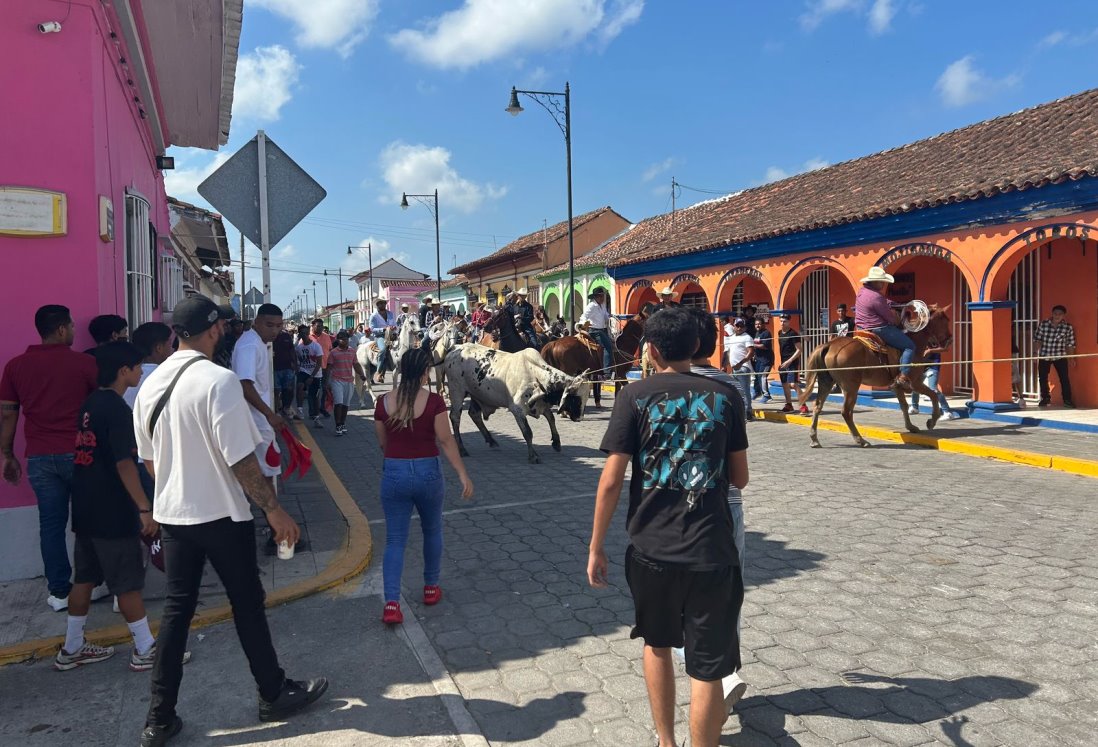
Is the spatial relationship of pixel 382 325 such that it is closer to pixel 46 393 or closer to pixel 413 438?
pixel 46 393

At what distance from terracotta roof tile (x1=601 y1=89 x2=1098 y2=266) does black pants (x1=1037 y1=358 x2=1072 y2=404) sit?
2.98 metres

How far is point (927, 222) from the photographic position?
1359 cm

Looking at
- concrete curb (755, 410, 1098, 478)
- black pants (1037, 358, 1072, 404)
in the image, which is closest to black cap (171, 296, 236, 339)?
concrete curb (755, 410, 1098, 478)

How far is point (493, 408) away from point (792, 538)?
5096 mm

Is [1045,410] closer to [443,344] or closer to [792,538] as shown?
[792,538]

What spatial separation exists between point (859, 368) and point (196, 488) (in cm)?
912

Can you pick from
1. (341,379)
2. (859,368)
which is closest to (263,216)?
(341,379)

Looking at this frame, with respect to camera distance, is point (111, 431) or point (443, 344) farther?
point (443, 344)

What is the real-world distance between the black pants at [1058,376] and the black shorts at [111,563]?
13395mm

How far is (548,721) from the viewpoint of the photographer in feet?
11.3

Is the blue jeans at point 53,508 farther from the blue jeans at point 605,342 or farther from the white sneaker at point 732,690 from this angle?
the blue jeans at point 605,342

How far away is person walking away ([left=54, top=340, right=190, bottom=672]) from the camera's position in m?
3.95

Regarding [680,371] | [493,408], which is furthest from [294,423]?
[680,371]

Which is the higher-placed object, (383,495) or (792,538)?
(383,495)
